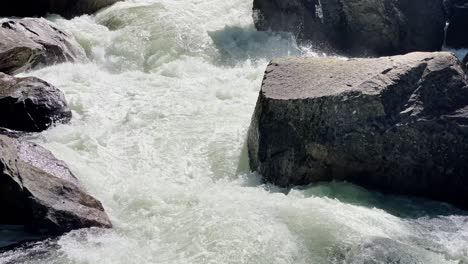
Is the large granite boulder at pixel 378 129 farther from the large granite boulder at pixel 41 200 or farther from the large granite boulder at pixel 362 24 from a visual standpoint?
the large granite boulder at pixel 362 24

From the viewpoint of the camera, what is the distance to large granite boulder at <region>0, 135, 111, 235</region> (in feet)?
21.9

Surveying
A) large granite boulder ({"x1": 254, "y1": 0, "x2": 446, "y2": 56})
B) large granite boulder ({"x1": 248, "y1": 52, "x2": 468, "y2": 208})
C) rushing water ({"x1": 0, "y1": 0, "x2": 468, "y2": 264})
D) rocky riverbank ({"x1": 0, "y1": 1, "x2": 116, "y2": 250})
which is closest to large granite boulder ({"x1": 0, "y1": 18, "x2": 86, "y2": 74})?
rocky riverbank ({"x1": 0, "y1": 1, "x2": 116, "y2": 250})

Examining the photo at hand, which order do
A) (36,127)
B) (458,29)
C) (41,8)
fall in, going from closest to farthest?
(36,127) < (458,29) < (41,8)

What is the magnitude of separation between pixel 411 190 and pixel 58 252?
4703mm

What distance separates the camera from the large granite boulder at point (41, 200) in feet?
21.9

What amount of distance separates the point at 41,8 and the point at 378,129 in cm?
1144

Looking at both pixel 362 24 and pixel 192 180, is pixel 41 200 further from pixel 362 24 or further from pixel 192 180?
pixel 362 24

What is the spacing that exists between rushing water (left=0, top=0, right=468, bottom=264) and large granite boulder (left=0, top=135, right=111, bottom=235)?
0.23 metres

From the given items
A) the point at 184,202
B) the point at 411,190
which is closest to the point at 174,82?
the point at 184,202

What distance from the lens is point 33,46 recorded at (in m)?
11.8

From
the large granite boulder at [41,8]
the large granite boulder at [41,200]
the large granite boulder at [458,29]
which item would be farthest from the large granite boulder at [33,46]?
the large granite boulder at [458,29]

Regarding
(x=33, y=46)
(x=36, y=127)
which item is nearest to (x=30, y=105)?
(x=36, y=127)

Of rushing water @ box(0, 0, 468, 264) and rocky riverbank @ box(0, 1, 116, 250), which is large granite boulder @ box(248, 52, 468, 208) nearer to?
rushing water @ box(0, 0, 468, 264)

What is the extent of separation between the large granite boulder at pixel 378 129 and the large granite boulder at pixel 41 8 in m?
9.65
